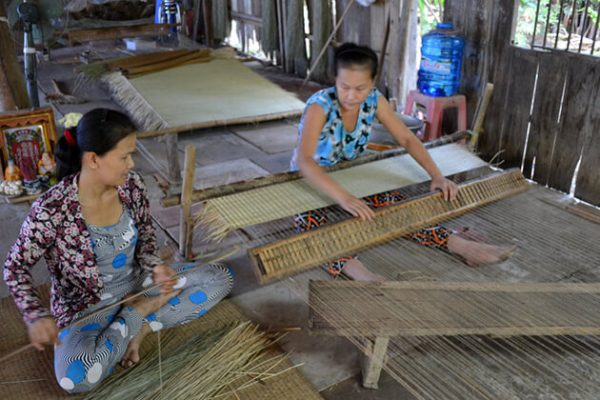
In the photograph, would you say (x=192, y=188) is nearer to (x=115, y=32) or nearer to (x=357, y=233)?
(x=357, y=233)

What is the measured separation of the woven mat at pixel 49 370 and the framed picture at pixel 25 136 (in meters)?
1.40

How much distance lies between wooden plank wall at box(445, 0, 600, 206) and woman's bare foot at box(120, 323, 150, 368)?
2.48 m

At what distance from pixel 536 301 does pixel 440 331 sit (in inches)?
15.9

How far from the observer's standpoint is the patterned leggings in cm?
206

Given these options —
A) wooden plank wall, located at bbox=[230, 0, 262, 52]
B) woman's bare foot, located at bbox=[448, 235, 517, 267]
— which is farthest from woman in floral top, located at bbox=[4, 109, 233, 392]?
wooden plank wall, located at bbox=[230, 0, 262, 52]

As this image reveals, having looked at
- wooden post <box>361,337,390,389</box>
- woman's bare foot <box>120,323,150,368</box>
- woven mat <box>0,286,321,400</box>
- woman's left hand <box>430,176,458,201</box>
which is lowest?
woven mat <box>0,286,321,400</box>

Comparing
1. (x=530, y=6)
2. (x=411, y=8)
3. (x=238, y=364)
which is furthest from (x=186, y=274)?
(x=530, y=6)

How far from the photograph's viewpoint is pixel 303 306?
6.98 feet

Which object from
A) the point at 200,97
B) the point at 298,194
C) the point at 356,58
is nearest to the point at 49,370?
the point at 298,194

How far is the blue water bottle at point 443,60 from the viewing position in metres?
3.47

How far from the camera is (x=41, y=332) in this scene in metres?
1.46

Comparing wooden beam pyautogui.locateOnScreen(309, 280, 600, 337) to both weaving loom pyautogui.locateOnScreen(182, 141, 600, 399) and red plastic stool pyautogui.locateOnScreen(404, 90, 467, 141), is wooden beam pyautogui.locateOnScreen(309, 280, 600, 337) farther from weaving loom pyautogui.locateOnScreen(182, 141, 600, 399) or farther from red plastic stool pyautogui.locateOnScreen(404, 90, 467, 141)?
red plastic stool pyautogui.locateOnScreen(404, 90, 467, 141)

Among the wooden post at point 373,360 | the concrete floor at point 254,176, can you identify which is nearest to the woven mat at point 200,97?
the concrete floor at point 254,176

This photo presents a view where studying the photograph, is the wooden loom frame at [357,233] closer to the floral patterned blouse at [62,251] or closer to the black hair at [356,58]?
the floral patterned blouse at [62,251]
